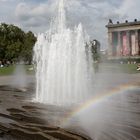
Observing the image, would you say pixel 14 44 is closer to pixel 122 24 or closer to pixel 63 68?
pixel 122 24

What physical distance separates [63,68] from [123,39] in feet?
385

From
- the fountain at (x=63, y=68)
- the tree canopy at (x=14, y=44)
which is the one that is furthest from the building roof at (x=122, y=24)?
the fountain at (x=63, y=68)

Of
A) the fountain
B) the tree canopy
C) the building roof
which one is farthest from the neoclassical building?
the fountain

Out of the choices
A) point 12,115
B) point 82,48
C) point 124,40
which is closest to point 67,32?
point 82,48

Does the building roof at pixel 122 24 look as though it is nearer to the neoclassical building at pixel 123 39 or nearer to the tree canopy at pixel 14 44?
the neoclassical building at pixel 123 39

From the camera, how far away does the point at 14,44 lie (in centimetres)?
11400

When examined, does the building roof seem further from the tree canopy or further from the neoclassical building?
the tree canopy

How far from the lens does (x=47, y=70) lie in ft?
65.8

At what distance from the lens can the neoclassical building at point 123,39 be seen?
424 feet

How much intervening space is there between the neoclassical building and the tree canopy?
107 ft

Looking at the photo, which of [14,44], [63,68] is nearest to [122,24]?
[14,44]

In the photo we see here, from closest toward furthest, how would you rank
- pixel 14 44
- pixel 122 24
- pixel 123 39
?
pixel 14 44
pixel 122 24
pixel 123 39

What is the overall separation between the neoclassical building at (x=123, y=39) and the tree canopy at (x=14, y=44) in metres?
32.8

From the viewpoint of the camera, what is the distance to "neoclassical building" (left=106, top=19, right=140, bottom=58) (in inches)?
5084
